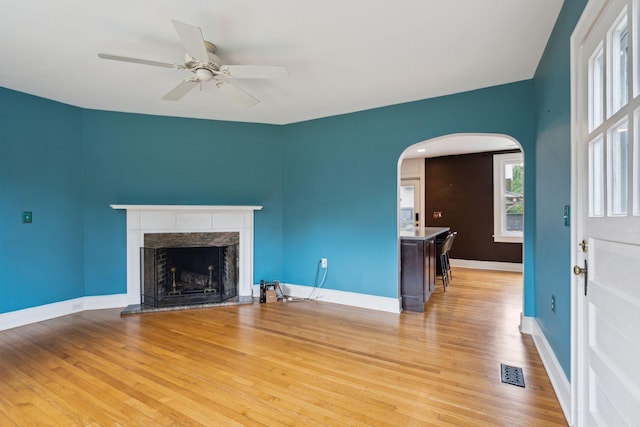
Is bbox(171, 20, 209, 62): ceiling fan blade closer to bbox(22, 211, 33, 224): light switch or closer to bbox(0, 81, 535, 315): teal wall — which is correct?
bbox(0, 81, 535, 315): teal wall

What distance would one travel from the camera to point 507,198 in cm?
630

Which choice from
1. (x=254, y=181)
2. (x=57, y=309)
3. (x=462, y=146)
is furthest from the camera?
(x=462, y=146)

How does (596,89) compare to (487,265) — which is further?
(487,265)

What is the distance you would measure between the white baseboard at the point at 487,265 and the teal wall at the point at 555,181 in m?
3.94

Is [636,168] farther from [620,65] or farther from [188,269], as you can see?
[188,269]

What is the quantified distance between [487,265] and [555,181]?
497cm

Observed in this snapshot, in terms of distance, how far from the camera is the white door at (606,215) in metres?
1.08

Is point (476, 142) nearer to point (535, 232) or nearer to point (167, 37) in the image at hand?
point (535, 232)

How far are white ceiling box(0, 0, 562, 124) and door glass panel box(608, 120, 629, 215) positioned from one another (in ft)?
4.04

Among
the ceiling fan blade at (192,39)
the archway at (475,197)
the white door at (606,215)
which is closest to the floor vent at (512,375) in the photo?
the white door at (606,215)

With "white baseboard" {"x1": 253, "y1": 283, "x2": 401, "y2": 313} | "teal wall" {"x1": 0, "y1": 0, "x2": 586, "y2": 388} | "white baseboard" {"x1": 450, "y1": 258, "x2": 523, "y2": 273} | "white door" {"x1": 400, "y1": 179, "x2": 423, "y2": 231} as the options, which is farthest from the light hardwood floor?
"white door" {"x1": 400, "y1": 179, "x2": 423, "y2": 231}

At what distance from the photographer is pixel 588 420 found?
4.80 feet

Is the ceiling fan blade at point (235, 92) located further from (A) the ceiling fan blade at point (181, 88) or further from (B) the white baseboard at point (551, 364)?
(B) the white baseboard at point (551, 364)

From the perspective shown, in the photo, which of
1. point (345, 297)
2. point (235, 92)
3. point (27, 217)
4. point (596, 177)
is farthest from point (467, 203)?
point (27, 217)
